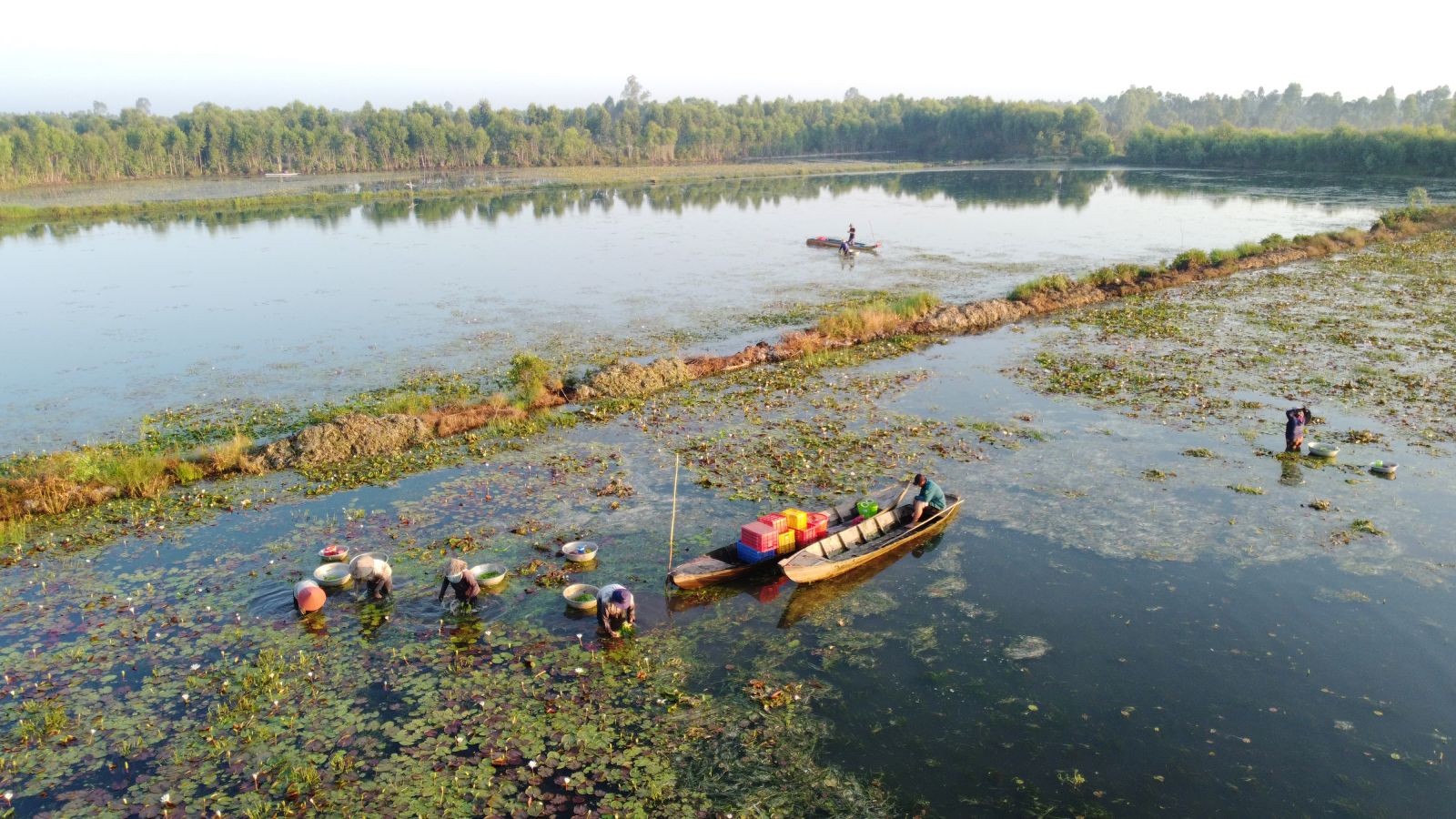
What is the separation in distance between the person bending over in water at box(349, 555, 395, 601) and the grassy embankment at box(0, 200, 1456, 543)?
6.85 metres

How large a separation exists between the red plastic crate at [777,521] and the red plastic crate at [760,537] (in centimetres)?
9

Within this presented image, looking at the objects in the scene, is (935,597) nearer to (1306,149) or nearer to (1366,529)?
(1366,529)

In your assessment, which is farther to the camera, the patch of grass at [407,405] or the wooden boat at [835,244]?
the wooden boat at [835,244]

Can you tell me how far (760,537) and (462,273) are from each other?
34.1m

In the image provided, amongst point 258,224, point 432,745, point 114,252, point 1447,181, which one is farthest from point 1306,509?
point 1447,181

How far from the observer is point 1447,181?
85062 millimetres

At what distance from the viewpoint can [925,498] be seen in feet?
53.3

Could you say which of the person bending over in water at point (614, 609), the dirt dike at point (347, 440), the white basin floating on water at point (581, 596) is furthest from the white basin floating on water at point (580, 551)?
the dirt dike at point (347, 440)

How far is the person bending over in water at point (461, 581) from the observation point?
44.7 ft

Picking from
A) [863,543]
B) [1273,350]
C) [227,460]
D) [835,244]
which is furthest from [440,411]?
[835,244]

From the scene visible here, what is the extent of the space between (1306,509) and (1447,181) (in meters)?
93.7

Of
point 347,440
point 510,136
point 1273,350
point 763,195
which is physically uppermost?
point 510,136

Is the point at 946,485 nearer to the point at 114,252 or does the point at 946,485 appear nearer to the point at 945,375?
the point at 945,375

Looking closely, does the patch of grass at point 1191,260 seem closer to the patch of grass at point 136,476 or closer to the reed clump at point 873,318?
the reed clump at point 873,318
